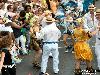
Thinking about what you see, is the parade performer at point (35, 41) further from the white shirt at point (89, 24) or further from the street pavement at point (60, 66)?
the white shirt at point (89, 24)

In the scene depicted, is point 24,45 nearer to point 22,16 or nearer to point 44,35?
point 22,16

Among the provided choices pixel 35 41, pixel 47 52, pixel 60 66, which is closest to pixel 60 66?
pixel 60 66

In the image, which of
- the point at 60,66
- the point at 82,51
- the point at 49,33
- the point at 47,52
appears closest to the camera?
the point at 49,33

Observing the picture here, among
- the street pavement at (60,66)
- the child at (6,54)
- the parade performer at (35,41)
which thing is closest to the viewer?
the child at (6,54)

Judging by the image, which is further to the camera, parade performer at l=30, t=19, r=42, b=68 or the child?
parade performer at l=30, t=19, r=42, b=68

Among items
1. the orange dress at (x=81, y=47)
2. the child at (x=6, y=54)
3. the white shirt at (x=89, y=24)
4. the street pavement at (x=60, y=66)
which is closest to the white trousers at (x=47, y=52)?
the street pavement at (x=60, y=66)

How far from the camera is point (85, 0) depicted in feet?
73.3

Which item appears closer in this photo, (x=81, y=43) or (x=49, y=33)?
(x=49, y=33)

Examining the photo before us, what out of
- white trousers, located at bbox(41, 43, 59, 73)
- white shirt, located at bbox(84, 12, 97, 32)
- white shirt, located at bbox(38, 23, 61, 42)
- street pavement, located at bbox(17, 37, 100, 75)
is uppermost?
white shirt, located at bbox(84, 12, 97, 32)

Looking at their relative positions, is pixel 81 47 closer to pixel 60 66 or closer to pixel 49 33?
pixel 49 33

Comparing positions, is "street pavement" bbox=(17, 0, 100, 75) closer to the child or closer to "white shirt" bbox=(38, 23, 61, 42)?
"white shirt" bbox=(38, 23, 61, 42)

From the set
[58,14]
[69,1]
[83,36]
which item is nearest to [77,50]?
[83,36]

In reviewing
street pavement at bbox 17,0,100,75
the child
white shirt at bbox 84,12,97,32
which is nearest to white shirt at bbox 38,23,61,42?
white shirt at bbox 84,12,97,32

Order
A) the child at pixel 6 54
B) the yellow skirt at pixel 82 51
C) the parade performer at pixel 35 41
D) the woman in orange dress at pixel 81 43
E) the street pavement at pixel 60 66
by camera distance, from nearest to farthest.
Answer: the child at pixel 6 54
the woman in orange dress at pixel 81 43
the yellow skirt at pixel 82 51
the street pavement at pixel 60 66
the parade performer at pixel 35 41
